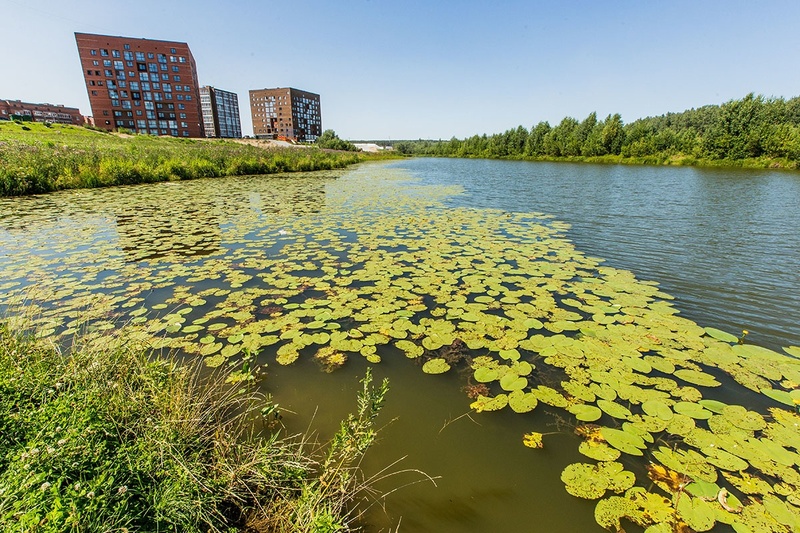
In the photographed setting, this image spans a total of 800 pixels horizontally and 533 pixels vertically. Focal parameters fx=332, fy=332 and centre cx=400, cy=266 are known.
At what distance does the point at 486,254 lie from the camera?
6.17m

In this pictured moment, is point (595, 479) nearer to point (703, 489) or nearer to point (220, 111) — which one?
point (703, 489)

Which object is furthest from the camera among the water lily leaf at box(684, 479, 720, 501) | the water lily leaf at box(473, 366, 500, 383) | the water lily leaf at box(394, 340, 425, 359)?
the water lily leaf at box(394, 340, 425, 359)

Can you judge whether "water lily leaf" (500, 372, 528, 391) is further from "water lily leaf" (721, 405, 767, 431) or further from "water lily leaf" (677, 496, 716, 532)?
"water lily leaf" (721, 405, 767, 431)

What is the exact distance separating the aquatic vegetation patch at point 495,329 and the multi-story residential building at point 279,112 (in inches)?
3232

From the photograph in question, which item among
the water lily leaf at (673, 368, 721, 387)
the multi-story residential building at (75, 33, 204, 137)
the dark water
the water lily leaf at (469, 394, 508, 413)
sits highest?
the multi-story residential building at (75, 33, 204, 137)

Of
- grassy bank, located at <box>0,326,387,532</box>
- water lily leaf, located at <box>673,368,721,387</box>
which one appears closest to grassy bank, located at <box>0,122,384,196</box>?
grassy bank, located at <box>0,326,387,532</box>

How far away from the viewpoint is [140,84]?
48.7 m

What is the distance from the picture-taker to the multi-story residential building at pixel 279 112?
81.1 meters

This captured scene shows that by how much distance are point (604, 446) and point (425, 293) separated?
265cm

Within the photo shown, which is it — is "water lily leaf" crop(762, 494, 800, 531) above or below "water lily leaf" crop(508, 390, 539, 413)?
above

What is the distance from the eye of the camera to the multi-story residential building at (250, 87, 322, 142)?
3194 inches

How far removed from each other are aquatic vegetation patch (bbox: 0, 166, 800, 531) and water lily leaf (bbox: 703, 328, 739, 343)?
39 millimetres

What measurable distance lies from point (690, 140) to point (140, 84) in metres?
72.6

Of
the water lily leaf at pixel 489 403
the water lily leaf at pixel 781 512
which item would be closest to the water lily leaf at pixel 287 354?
the water lily leaf at pixel 489 403
